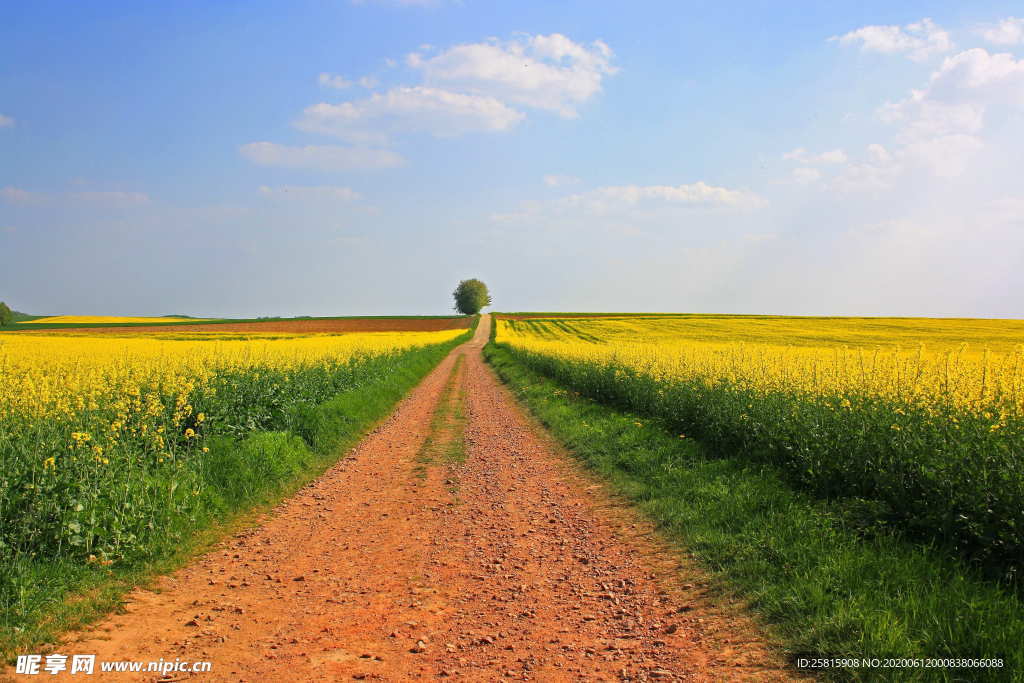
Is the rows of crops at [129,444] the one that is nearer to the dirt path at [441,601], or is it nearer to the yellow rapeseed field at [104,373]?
the yellow rapeseed field at [104,373]

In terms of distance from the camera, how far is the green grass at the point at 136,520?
4.70 m

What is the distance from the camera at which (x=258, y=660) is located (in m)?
4.09

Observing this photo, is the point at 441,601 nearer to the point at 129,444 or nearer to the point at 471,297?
the point at 129,444

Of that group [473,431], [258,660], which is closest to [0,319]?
[473,431]

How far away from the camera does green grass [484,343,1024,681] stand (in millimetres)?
3887

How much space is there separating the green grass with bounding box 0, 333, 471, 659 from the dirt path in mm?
334

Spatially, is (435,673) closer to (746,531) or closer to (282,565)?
(282,565)

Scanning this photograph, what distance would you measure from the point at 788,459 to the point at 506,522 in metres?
4.08

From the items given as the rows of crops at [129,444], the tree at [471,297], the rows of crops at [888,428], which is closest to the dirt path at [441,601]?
the rows of crops at [129,444]

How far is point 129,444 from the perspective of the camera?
7.52 m

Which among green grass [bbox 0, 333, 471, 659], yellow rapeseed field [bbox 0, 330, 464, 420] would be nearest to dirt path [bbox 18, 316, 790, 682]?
green grass [bbox 0, 333, 471, 659]

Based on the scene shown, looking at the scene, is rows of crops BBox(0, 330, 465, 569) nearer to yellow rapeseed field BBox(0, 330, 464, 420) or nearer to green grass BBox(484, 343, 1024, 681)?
yellow rapeseed field BBox(0, 330, 464, 420)

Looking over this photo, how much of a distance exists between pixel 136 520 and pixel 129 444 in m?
1.82

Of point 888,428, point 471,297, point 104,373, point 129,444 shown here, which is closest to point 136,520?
point 129,444
